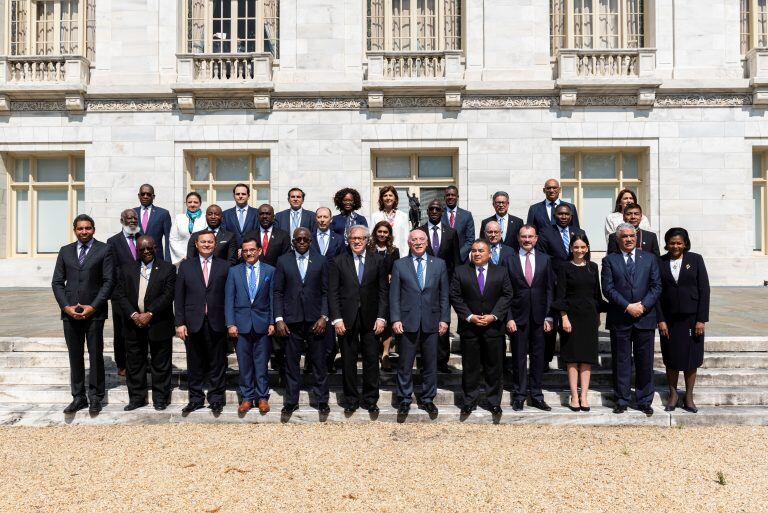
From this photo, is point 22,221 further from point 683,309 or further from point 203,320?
point 683,309

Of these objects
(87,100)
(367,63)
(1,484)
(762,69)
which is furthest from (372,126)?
(1,484)

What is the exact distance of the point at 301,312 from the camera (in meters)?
6.16

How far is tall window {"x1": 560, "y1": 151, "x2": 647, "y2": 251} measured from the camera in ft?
48.7

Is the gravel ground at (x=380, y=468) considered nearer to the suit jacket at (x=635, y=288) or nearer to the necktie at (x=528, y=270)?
the suit jacket at (x=635, y=288)

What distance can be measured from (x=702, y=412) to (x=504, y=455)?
2723 millimetres

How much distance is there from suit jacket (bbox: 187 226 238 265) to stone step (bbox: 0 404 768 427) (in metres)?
1.88

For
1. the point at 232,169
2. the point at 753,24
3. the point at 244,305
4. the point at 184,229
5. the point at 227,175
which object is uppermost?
the point at 753,24

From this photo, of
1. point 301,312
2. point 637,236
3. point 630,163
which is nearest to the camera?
point 301,312

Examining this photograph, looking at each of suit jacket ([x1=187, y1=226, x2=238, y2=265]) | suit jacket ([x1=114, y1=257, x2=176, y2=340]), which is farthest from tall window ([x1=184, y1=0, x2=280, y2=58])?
suit jacket ([x1=114, y1=257, x2=176, y2=340])

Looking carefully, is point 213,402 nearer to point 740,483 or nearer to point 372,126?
point 740,483

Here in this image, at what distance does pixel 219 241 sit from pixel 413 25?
34.5 feet

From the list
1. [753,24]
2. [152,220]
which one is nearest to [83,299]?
[152,220]

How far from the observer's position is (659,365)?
24.0ft

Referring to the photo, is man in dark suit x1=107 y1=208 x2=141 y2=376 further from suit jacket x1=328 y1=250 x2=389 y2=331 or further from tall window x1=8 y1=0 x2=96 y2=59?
tall window x1=8 y1=0 x2=96 y2=59
